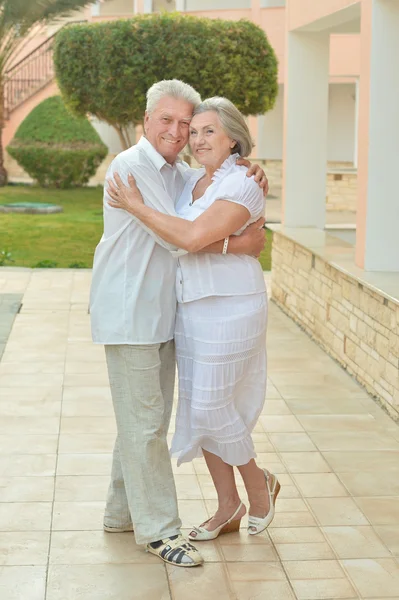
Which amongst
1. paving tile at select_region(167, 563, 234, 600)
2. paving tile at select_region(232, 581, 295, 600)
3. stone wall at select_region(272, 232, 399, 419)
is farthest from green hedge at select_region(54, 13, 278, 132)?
paving tile at select_region(232, 581, 295, 600)

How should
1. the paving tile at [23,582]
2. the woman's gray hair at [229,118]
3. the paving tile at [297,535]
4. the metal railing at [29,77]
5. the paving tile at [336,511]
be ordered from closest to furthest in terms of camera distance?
the paving tile at [23,582] → the woman's gray hair at [229,118] → the paving tile at [297,535] → the paving tile at [336,511] → the metal railing at [29,77]

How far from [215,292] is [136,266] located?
338 millimetres

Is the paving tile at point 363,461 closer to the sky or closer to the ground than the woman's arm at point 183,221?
closer to the ground

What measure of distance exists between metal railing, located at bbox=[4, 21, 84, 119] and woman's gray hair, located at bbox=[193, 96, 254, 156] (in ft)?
84.0

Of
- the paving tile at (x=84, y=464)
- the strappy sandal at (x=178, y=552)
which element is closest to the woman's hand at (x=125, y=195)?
the strappy sandal at (x=178, y=552)

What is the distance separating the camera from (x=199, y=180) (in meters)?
4.34

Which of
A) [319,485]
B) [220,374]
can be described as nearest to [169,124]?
[220,374]

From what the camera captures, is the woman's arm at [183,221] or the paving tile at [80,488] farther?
Result: the paving tile at [80,488]

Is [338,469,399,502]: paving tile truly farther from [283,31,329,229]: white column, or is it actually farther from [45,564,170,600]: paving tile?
[283,31,329,229]: white column

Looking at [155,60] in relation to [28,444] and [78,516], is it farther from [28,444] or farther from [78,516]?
[78,516]

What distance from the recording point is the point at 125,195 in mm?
4027

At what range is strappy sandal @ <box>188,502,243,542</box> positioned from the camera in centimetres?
454

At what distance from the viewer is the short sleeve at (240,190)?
4.14 metres

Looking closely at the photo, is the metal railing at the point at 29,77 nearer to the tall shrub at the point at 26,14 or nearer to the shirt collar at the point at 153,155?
the tall shrub at the point at 26,14
